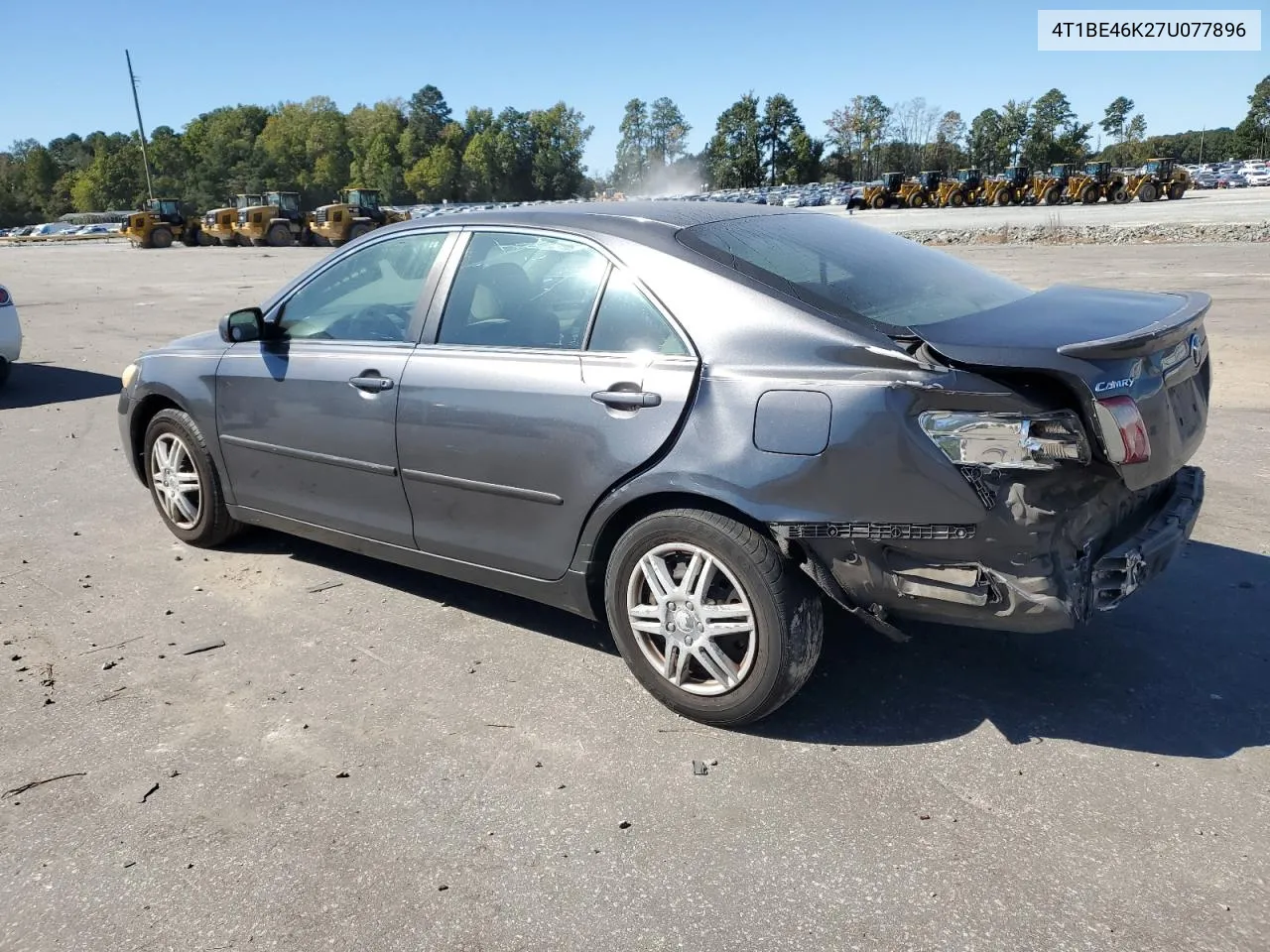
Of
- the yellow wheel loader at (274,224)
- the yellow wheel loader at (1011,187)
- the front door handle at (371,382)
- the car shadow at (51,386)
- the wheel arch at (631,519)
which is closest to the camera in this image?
the wheel arch at (631,519)

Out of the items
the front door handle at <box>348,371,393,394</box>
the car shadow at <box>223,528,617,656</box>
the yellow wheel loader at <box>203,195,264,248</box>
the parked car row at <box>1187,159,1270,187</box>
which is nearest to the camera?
the front door handle at <box>348,371,393,394</box>

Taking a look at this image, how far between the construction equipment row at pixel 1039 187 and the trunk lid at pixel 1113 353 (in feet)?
163

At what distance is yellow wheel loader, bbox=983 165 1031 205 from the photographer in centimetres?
5056

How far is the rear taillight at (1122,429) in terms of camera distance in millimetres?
2744

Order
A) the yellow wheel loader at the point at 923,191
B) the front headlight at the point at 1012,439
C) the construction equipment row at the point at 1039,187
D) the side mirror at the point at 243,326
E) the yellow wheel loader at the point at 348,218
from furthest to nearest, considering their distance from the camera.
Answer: the yellow wheel loader at the point at 923,191
the construction equipment row at the point at 1039,187
the yellow wheel loader at the point at 348,218
the side mirror at the point at 243,326
the front headlight at the point at 1012,439

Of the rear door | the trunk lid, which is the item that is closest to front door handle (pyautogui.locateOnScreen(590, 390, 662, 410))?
the rear door

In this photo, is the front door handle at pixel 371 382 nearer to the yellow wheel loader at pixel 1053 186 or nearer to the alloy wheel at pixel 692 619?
the alloy wheel at pixel 692 619

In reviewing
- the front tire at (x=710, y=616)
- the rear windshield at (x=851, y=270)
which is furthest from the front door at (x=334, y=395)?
the rear windshield at (x=851, y=270)

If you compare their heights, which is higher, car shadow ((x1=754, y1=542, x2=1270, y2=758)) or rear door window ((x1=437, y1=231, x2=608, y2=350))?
rear door window ((x1=437, y1=231, x2=608, y2=350))

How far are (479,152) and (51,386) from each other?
420ft

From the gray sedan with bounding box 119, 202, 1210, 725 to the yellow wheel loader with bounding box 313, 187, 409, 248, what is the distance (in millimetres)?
37012

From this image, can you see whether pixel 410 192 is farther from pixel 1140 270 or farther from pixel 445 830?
pixel 445 830

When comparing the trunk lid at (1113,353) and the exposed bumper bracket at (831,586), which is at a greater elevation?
the trunk lid at (1113,353)

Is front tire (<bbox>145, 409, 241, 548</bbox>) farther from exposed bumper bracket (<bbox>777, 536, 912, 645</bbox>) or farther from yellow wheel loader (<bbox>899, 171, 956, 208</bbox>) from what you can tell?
yellow wheel loader (<bbox>899, 171, 956, 208</bbox>)
